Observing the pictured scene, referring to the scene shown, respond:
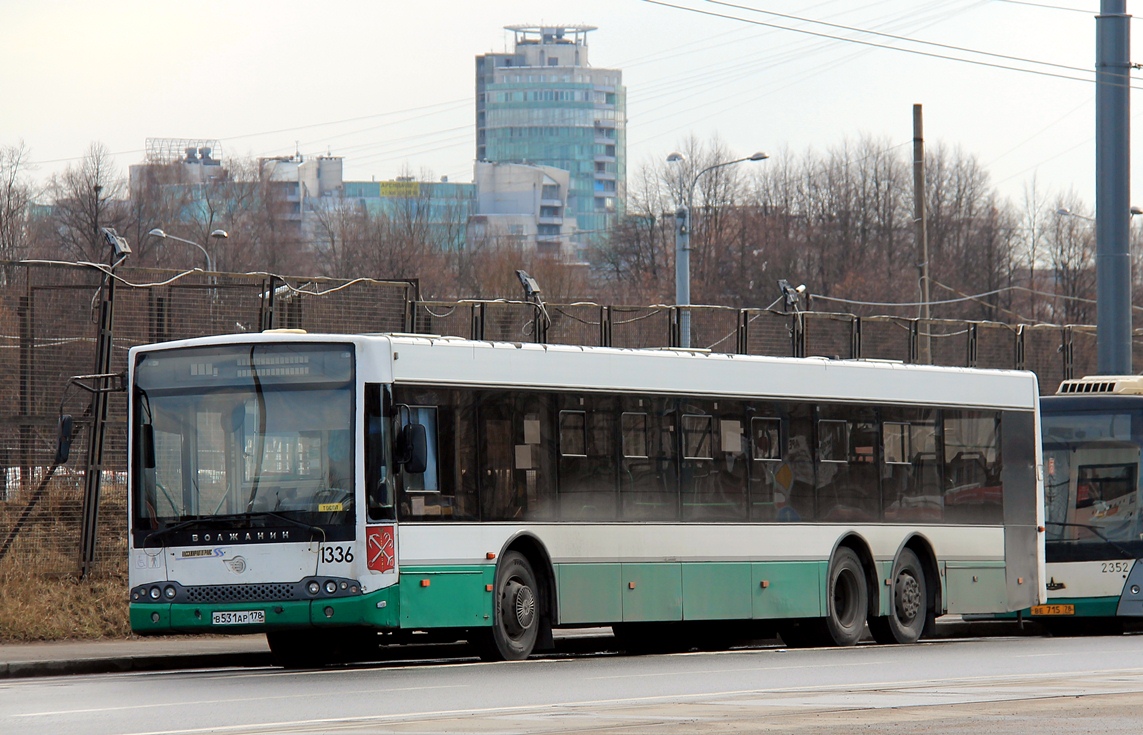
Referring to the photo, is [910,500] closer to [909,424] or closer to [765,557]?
[909,424]

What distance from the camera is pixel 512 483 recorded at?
17.1 meters

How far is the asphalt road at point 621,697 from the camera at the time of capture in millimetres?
10844

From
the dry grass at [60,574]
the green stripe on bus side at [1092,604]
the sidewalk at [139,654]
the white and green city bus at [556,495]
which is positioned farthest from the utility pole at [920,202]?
the dry grass at [60,574]

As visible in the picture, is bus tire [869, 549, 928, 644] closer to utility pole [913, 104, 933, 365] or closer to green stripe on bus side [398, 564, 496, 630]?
green stripe on bus side [398, 564, 496, 630]

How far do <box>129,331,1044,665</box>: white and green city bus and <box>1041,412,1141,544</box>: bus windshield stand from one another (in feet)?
5.00

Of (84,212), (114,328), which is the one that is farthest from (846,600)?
(84,212)

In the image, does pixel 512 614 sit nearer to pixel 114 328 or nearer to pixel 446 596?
pixel 446 596

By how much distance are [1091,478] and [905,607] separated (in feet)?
13.4

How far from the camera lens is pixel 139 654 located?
1784 centimetres

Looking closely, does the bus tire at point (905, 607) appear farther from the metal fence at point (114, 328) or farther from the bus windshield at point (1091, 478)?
the metal fence at point (114, 328)

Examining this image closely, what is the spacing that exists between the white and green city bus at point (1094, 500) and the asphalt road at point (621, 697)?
5.85m

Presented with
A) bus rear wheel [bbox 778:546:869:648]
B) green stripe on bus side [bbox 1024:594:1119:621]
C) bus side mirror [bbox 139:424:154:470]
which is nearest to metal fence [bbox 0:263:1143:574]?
bus side mirror [bbox 139:424:154:470]

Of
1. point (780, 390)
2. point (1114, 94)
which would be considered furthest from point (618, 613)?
point (1114, 94)

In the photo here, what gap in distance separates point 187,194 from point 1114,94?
92570 mm
